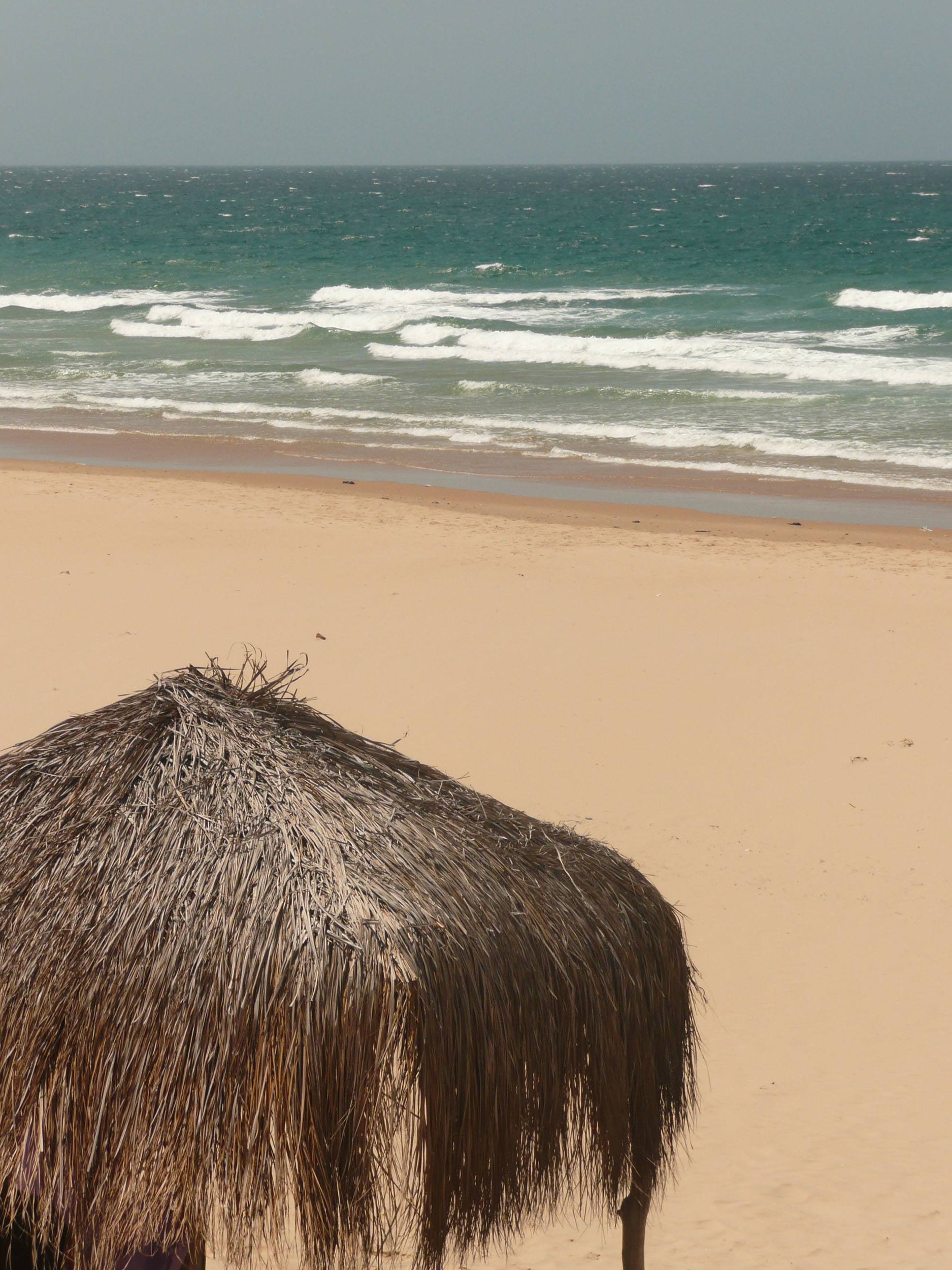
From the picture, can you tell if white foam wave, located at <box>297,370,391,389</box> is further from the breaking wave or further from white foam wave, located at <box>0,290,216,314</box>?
the breaking wave

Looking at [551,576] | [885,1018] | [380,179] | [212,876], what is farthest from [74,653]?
[380,179]

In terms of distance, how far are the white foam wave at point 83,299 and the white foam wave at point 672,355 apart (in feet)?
38.4

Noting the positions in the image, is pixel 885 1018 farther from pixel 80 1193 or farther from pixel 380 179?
pixel 380 179

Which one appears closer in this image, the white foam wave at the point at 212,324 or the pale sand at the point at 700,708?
the pale sand at the point at 700,708

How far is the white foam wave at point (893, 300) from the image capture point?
115ft

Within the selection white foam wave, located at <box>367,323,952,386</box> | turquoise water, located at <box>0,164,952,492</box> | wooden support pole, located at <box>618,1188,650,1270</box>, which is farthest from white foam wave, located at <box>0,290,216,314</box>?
wooden support pole, located at <box>618,1188,650,1270</box>

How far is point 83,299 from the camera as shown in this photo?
3906 cm

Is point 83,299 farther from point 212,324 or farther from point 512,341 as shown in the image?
point 512,341

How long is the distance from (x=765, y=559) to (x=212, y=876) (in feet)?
33.1

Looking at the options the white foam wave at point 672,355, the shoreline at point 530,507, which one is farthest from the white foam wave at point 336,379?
the shoreline at point 530,507

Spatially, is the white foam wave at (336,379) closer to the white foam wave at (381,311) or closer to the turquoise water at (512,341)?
the turquoise water at (512,341)

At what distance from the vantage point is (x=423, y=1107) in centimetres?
271

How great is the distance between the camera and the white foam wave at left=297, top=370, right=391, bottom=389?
24.6 m

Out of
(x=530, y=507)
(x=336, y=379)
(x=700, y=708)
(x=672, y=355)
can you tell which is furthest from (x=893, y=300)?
(x=700, y=708)
